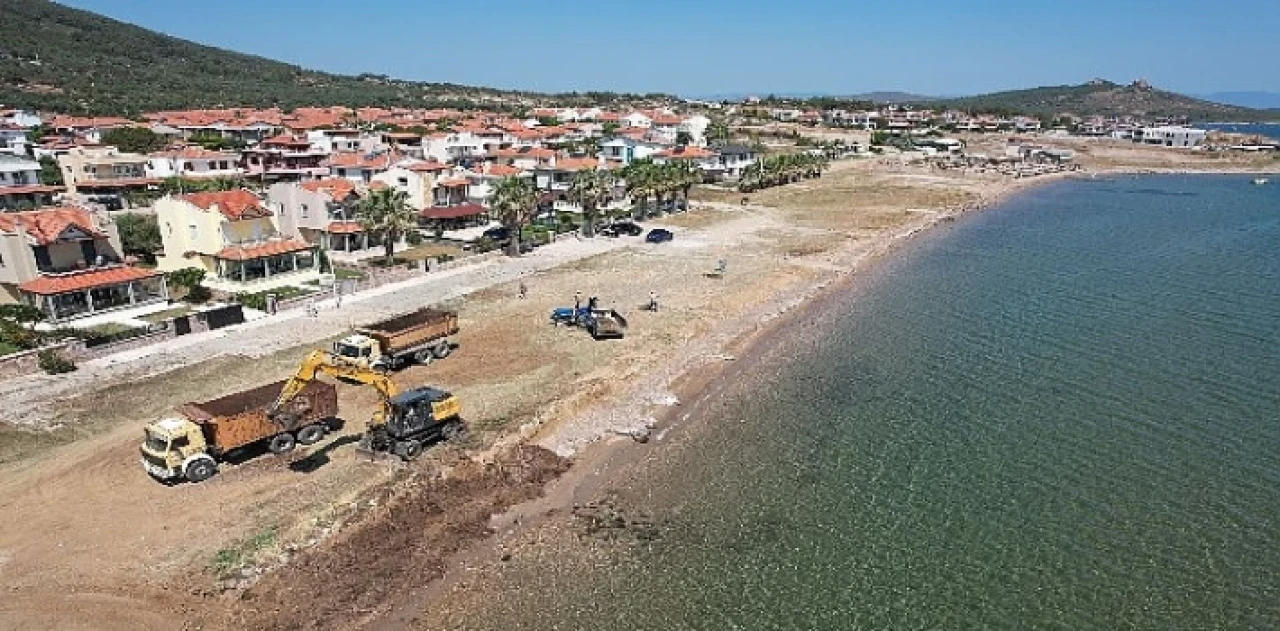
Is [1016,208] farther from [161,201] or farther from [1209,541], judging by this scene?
[161,201]

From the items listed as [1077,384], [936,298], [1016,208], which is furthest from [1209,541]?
[1016,208]

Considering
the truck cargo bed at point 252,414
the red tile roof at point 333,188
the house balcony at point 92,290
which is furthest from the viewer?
the red tile roof at point 333,188

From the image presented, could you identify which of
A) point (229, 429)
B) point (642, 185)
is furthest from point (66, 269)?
point (642, 185)

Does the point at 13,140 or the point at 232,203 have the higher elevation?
the point at 13,140

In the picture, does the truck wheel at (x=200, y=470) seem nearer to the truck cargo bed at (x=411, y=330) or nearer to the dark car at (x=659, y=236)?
the truck cargo bed at (x=411, y=330)

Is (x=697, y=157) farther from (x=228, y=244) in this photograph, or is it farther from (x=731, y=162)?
(x=228, y=244)

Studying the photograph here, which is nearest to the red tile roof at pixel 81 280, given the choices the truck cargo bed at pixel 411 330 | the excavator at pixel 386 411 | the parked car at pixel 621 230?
the truck cargo bed at pixel 411 330
